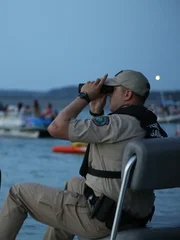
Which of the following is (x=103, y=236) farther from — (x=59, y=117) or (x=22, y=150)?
(x=22, y=150)

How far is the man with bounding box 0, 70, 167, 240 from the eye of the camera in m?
2.86

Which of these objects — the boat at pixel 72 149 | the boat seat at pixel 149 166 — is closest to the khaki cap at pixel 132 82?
the boat seat at pixel 149 166

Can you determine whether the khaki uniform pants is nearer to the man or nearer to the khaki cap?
the man

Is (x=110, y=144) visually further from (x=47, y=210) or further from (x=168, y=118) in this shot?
(x=168, y=118)

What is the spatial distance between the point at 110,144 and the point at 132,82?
11.0 inches

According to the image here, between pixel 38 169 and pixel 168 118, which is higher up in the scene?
pixel 38 169

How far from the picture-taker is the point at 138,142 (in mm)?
2602

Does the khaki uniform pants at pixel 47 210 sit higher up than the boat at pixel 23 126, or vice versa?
the khaki uniform pants at pixel 47 210

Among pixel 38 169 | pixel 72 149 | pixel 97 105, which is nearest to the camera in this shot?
pixel 97 105

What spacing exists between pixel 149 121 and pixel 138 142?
34cm

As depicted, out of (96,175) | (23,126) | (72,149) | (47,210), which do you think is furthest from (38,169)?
(23,126)

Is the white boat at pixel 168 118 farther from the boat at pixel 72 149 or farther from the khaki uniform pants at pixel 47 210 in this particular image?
the khaki uniform pants at pixel 47 210

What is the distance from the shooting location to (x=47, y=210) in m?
3.00

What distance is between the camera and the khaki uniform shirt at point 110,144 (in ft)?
9.34
